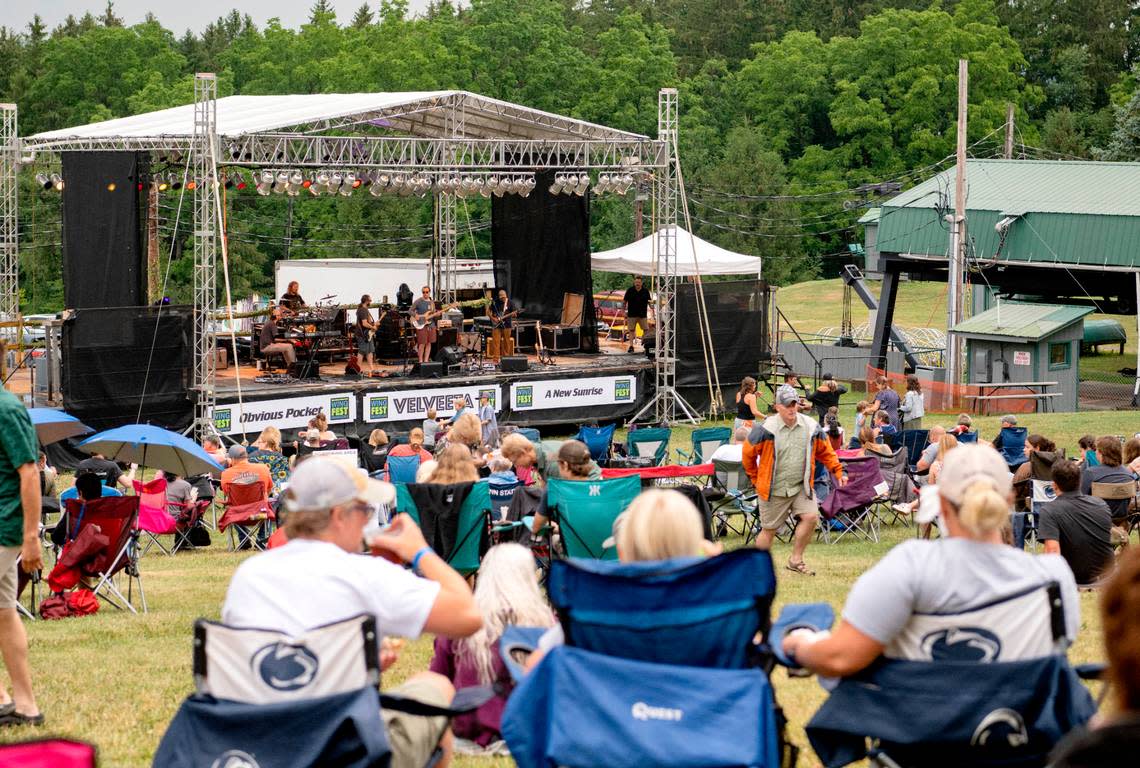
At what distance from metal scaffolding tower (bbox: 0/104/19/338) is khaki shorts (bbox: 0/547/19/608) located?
18.4m

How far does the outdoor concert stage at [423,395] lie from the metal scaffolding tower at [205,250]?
25 cm

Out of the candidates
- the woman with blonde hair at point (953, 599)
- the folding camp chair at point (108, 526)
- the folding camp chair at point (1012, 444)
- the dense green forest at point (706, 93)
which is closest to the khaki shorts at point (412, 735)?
the woman with blonde hair at point (953, 599)

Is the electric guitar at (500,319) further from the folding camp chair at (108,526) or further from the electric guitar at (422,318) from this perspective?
the folding camp chair at (108,526)

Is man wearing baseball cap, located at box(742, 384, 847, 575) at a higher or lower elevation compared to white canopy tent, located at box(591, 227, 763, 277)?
lower

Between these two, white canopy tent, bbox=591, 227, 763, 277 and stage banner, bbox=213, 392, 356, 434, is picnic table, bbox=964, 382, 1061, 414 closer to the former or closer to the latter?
white canopy tent, bbox=591, 227, 763, 277

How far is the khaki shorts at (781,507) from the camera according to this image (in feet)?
32.3

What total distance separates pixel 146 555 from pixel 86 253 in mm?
8297

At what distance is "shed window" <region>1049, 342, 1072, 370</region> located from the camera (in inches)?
1079

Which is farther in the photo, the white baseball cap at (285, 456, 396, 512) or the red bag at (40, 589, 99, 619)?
the red bag at (40, 589, 99, 619)

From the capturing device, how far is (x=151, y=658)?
716 cm

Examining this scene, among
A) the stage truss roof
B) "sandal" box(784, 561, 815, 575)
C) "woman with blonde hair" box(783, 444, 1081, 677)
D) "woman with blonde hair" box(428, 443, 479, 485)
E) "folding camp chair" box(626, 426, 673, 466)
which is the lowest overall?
"sandal" box(784, 561, 815, 575)

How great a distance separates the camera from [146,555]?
12.4 metres

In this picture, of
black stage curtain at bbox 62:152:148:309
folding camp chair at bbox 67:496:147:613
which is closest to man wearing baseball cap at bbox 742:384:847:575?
folding camp chair at bbox 67:496:147:613

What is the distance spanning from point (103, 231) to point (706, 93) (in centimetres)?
4404
